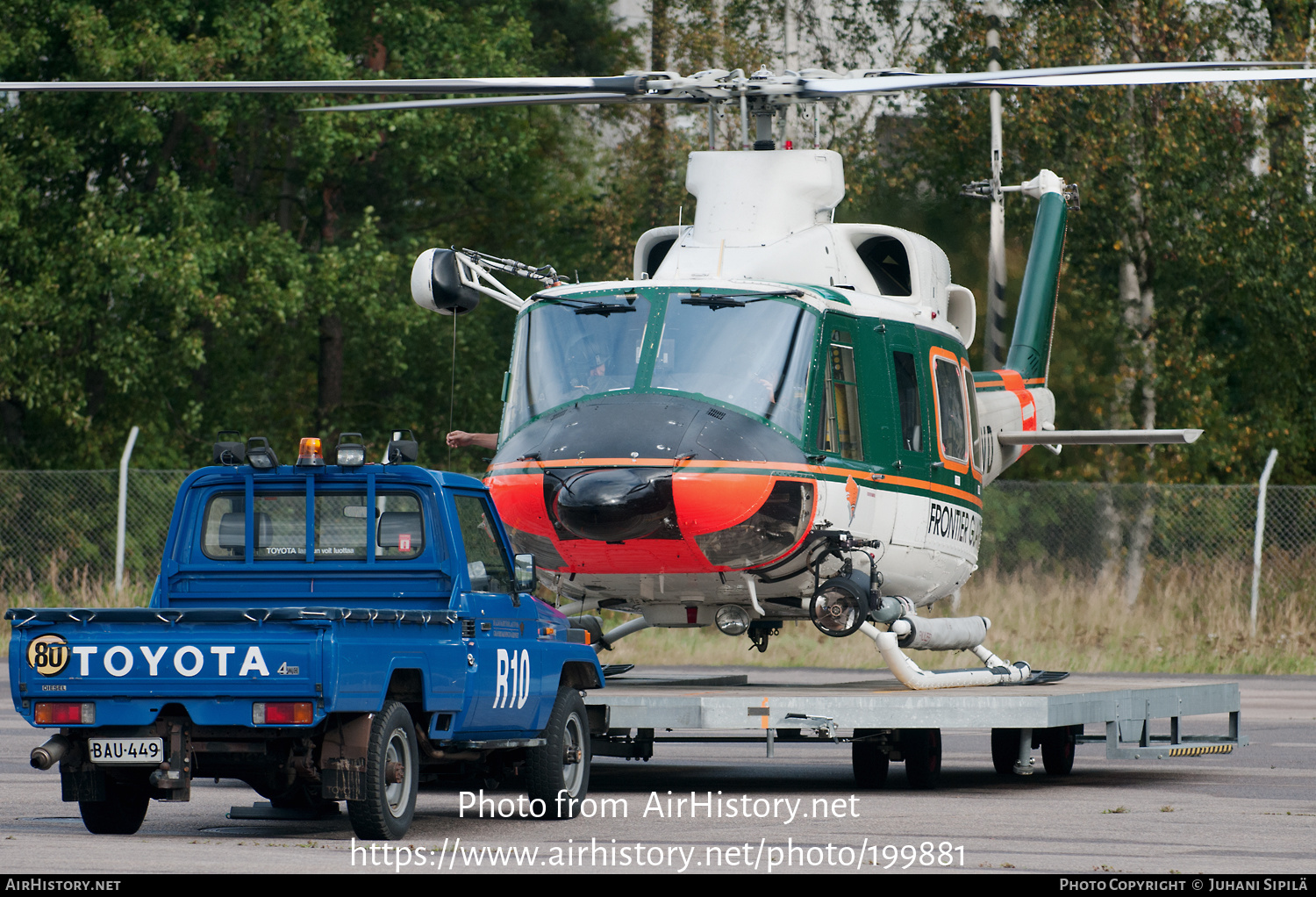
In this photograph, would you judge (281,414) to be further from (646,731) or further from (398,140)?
(646,731)

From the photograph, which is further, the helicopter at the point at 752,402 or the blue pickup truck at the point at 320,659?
the helicopter at the point at 752,402

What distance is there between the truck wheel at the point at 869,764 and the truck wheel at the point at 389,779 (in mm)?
4377

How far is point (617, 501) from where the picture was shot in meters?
12.8

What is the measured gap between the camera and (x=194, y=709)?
9.62 meters

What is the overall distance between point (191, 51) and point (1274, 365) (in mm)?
18143

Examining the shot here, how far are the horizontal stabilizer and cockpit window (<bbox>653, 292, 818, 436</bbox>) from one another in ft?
12.4

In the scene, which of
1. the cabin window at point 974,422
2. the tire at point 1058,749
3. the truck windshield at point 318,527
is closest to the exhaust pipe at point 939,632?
the tire at point 1058,749

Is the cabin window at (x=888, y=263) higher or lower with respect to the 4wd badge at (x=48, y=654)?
higher

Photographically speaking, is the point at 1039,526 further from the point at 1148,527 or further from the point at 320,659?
the point at 320,659

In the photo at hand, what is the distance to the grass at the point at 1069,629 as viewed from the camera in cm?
2570

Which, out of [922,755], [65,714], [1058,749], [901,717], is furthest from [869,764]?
[65,714]

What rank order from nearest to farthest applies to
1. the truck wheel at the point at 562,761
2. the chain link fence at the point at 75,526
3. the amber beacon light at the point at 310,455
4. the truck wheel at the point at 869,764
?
1. the amber beacon light at the point at 310,455
2. the truck wheel at the point at 562,761
3. the truck wheel at the point at 869,764
4. the chain link fence at the point at 75,526

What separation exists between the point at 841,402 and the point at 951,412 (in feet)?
6.00

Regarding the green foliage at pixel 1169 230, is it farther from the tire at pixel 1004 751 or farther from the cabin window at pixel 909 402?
the tire at pixel 1004 751
